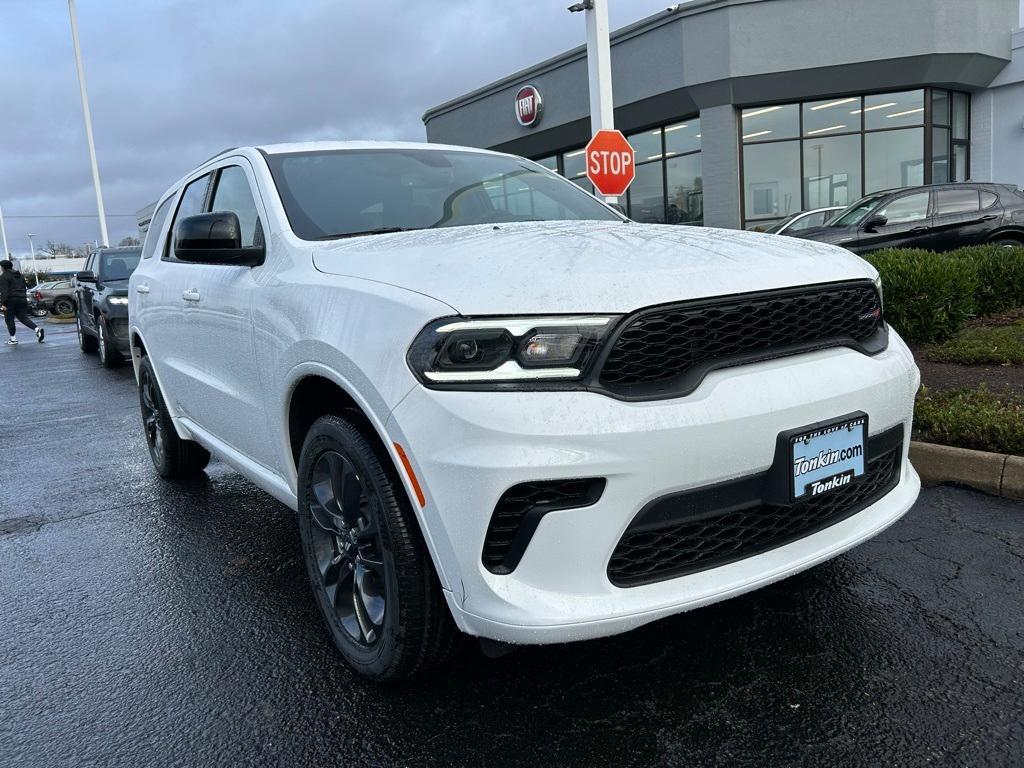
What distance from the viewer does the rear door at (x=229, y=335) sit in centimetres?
308

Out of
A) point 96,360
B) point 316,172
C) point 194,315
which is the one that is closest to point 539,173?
point 316,172

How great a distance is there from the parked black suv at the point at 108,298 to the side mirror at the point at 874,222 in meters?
10.2

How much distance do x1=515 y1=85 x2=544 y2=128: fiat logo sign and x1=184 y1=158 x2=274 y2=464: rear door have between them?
64.5 ft

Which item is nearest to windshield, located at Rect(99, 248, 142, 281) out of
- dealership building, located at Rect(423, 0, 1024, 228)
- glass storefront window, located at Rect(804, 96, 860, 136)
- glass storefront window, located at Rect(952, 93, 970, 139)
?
dealership building, located at Rect(423, 0, 1024, 228)

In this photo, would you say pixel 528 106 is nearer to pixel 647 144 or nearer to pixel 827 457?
pixel 647 144

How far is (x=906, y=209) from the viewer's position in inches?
463

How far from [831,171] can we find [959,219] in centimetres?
781

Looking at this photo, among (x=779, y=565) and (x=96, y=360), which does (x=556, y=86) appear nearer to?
(x=96, y=360)

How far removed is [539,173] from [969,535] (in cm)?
249

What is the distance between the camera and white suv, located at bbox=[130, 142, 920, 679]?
6.46 ft

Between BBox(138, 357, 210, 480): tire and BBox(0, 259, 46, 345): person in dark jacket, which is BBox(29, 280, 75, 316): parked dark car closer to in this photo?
BBox(0, 259, 46, 345): person in dark jacket

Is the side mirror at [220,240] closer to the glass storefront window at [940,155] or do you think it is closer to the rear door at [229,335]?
the rear door at [229,335]

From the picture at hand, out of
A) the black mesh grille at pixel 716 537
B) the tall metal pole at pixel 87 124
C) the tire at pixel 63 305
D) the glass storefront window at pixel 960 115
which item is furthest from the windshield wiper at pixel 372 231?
the tire at pixel 63 305

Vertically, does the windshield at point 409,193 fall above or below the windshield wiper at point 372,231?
above
